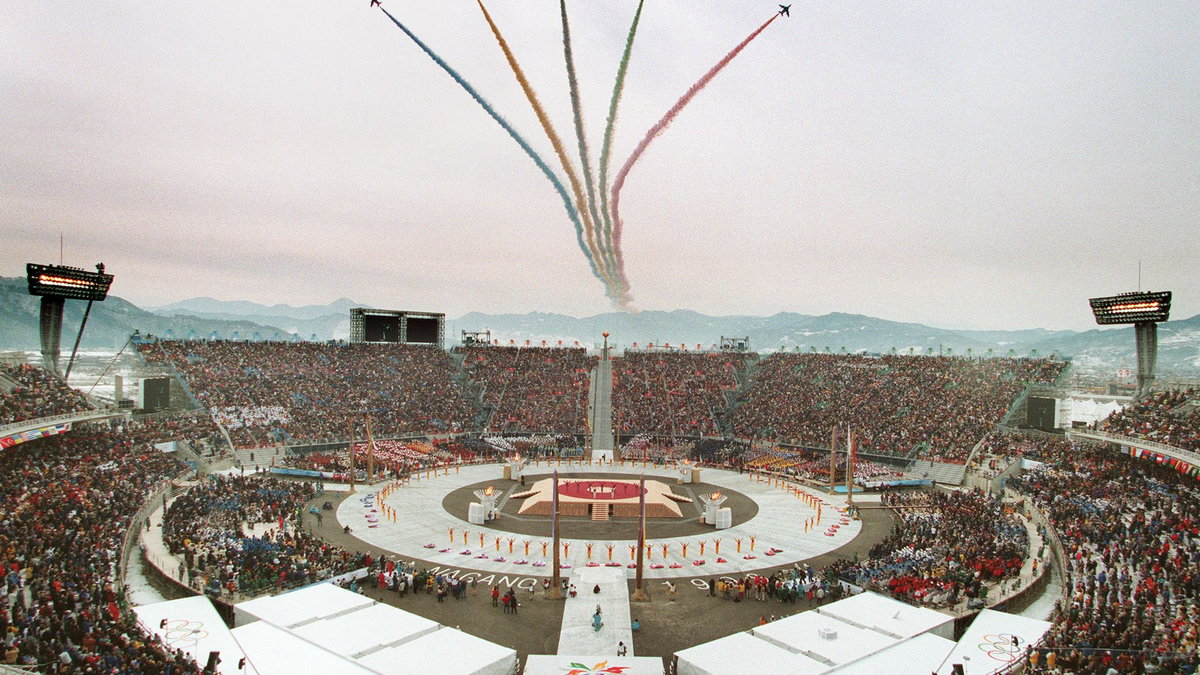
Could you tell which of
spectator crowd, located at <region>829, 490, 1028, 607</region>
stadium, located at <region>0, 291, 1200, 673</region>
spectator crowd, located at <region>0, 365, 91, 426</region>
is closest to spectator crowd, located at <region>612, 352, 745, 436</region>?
stadium, located at <region>0, 291, 1200, 673</region>

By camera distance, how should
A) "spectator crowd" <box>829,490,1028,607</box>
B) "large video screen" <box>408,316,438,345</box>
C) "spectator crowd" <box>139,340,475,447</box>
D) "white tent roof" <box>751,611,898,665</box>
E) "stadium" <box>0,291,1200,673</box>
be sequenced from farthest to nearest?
"large video screen" <box>408,316,438,345</box> → "spectator crowd" <box>139,340,475,447</box> → "spectator crowd" <box>829,490,1028,607</box> → "stadium" <box>0,291,1200,673</box> → "white tent roof" <box>751,611,898,665</box>

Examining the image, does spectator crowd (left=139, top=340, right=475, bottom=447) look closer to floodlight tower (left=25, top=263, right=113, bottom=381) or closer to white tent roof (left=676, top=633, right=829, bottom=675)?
floodlight tower (left=25, top=263, right=113, bottom=381)

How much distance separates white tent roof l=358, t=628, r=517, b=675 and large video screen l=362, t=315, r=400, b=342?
69.4 m

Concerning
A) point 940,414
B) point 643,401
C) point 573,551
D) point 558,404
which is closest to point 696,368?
point 643,401

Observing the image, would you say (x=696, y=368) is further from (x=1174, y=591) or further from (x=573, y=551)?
(x=1174, y=591)

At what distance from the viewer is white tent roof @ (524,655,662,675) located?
19125 millimetres

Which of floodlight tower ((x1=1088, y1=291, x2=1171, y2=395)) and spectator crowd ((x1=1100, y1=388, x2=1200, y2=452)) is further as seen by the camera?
floodlight tower ((x1=1088, y1=291, x2=1171, y2=395))

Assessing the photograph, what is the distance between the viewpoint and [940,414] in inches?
2399

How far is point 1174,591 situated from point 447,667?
2518 centimetres

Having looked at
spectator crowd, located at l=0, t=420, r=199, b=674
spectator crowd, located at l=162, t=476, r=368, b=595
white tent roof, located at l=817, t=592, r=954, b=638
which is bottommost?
spectator crowd, located at l=162, t=476, r=368, b=595

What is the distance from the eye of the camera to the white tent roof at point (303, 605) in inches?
852

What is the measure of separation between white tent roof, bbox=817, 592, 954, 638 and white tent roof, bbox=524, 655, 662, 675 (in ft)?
22.2

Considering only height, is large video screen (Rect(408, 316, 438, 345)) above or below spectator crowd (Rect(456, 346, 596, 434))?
above

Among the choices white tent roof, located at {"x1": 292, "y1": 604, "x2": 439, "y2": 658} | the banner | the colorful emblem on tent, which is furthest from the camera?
the banner
